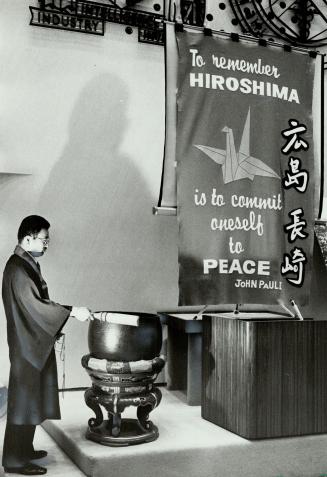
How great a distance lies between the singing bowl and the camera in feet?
11.0

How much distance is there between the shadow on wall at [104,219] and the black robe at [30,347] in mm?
1499

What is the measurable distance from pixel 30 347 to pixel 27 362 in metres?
0.08

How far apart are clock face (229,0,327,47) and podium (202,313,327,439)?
117 inches

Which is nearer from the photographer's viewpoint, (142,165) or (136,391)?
(136,391)

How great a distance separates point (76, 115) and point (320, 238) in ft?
7.75

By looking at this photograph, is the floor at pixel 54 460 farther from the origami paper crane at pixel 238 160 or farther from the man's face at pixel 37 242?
the origami paper crane at pixel 238 160

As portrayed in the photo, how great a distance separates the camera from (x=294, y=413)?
145 inches

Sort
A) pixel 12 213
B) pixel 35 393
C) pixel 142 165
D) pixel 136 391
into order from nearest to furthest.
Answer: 1. pixel 35 393
2. pixel 136 391
3. pixel 12 213
4. pixel 142 165

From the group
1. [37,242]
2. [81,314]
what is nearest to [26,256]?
[37,242]

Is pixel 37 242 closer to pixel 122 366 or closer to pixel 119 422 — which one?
pixel 122 366

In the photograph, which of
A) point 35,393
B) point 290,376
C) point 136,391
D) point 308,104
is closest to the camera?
point 35,393

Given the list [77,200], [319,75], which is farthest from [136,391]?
[319,75]

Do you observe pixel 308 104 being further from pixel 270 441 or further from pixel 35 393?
pixel 35 393

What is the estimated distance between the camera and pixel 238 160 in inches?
155
